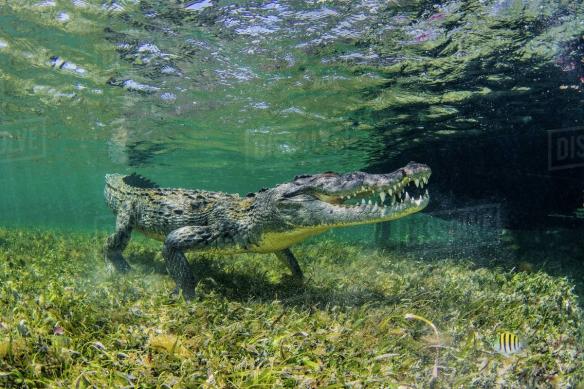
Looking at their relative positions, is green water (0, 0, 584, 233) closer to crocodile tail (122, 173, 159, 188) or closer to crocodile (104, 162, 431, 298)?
crocodile tail (122, 173, 159, 188)

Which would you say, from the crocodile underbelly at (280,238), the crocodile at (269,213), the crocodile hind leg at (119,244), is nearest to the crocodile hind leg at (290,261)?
the crocodile at (269,213)

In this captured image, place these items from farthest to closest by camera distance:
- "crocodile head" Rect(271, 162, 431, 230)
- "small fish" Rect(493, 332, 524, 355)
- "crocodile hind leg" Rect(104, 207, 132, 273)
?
"crocodile hind leg" Rect(104, 207, 132, 273), "crocodile head" Rect(271, 162, 431, 230), "small fish" Rect(493, 332, 524, 355)

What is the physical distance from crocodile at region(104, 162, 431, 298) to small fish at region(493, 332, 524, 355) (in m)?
1.52

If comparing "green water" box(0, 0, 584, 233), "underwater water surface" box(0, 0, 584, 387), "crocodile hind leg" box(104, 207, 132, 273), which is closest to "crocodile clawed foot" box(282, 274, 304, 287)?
"underwater water surface" box(0, 0, 584, 387)

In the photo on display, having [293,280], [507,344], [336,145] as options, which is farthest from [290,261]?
[336,145]

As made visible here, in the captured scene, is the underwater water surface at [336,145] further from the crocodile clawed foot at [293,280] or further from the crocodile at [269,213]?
the crocodile at [269,213]

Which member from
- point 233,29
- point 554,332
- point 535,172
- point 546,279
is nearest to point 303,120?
point 233,29

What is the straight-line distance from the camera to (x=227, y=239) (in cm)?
561

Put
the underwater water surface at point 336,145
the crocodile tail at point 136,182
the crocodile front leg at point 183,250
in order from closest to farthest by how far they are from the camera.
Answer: the underwater water surface at point 336,145, the crocodile front leg at point 183,250, the crocodile tail at point 136,182

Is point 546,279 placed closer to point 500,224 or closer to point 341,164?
point 500,224

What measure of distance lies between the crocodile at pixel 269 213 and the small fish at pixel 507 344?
4.98 ft

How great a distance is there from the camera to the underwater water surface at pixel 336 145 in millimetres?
3367

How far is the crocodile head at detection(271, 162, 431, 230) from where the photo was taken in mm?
4434

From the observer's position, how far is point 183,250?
217 inches
